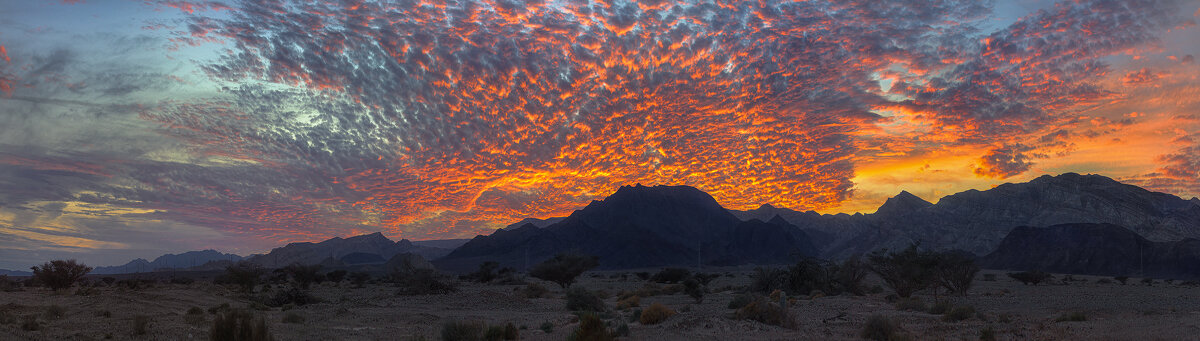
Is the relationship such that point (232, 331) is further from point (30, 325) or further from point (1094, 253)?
point (1094, 253)

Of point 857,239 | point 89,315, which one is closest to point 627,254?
point 857,239

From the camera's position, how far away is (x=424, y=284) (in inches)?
1934

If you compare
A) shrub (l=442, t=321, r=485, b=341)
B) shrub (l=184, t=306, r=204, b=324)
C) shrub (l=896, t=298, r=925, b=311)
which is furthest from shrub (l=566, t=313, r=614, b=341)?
shrub (l=896, t=298, r=925, b=311)

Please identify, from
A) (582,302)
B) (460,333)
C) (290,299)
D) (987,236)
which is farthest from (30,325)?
(987,236)

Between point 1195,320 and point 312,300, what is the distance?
41.4 m

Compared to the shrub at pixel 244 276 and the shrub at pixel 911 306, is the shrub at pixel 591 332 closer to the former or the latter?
the shrub at pixel 911 306

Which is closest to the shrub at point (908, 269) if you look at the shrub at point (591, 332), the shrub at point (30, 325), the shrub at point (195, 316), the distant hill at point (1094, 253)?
the shrub at point (591, 332)

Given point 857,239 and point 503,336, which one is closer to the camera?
point 503,336

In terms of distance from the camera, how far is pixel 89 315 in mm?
25484

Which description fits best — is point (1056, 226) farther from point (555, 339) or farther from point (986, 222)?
point (555, 339)

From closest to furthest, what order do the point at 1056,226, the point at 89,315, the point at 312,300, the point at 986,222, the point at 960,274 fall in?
1. the point at 89,315
2. the point at 312,300
3. the point at 960,274
4. the point at 1056,226
5. the point at 986,222

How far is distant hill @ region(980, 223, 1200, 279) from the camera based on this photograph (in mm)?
101181

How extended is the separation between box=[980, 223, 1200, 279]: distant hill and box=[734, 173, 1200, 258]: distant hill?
10.9 metres

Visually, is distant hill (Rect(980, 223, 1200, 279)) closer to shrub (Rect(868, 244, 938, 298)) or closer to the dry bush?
shrub (Rect(868, 244, 938, 298))
